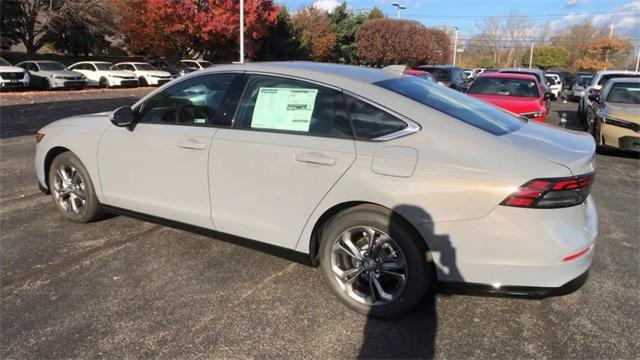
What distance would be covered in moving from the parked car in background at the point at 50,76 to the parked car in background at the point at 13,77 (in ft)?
3.61

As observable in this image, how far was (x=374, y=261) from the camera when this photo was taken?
10.5 feet

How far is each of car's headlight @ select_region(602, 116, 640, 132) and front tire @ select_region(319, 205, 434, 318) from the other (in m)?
7.72

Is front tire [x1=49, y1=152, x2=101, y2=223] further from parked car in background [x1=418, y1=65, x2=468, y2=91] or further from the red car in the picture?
parked car in background [x1=418, y1=65, x2=468, y2=91]

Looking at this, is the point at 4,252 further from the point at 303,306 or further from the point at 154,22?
the point at 154,22

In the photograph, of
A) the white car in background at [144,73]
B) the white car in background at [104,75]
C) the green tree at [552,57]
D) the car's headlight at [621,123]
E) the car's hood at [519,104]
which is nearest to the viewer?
the car's headlight at [621,123]

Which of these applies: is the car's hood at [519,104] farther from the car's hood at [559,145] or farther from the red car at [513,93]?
the car's hood at [559,145]

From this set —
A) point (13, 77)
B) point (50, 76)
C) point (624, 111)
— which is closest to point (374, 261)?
point (624, 111)

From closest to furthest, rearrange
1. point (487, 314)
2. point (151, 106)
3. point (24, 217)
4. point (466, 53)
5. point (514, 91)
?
point (487, 314) → point (151, 106) → point (24, 217) → point (514, 91) → point (466, 53)

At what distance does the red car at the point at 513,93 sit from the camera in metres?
9.87

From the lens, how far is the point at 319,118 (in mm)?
3340

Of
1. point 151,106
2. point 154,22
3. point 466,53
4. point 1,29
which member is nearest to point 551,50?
point 466,53

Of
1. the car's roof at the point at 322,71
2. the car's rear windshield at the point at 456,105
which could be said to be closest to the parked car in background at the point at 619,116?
the car's rear windshield at the point at 456,105

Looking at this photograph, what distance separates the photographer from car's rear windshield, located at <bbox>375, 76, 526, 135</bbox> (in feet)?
10.6

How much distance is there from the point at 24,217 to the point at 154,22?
3044cm
